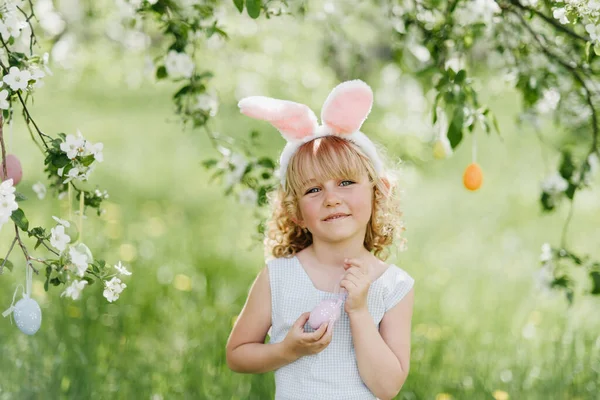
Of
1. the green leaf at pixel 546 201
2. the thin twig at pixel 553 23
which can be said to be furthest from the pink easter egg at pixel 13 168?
the green leaf at pixel 546 201

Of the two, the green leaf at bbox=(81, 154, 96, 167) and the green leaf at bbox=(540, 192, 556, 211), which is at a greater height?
the green leaf at bbox=(540, 192, 556, 211)

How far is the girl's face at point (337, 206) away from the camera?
6.24ft

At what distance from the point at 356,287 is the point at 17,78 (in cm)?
84

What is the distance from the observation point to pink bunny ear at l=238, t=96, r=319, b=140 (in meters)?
1.94

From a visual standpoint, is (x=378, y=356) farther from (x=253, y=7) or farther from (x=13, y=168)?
(x=13, y=168)

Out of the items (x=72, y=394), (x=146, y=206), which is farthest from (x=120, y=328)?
(x=146, y=206)

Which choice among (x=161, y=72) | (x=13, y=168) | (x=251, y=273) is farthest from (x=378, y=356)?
(x=251, y=273)

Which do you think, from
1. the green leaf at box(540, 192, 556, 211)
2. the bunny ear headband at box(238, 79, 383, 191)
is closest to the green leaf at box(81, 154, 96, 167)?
the bunny ear headband at box(238, 79, 383, 191)

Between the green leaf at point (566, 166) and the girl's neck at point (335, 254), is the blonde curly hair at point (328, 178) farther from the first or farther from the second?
the green leaf at point (566, 166)

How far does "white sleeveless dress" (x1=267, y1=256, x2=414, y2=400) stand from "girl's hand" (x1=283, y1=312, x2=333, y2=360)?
0.23 ft

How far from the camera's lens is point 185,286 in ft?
12.2

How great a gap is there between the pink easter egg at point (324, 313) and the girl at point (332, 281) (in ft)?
0.04

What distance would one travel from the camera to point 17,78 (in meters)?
1.59

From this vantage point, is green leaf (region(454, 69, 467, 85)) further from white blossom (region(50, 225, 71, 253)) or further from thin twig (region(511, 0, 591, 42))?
white blossom (region(50, 225, 71, 253))
